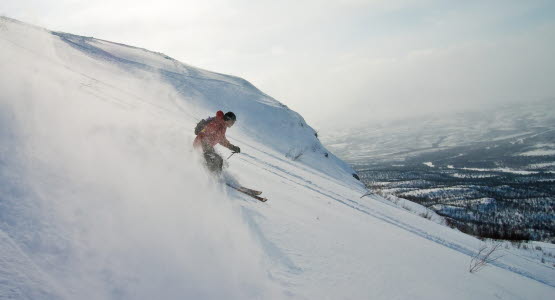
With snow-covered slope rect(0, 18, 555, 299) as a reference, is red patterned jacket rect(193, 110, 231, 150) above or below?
above

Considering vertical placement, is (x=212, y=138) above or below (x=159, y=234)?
above

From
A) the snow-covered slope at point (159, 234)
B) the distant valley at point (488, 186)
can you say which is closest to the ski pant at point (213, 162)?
the snow-covered slope at point (159, 234)

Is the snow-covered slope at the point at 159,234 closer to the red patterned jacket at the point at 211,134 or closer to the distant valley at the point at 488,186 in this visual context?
the red patterned jacket at the point at 211,134

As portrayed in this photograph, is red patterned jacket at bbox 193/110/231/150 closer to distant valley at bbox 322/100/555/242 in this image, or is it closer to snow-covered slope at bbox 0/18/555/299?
snow-covered slope at bbox 0/18/555/299

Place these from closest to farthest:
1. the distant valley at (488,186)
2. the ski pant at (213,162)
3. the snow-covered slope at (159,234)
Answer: the snow-covered slope at (159,234) → the ski pant at (213,162) → the distant valley at (488,186)

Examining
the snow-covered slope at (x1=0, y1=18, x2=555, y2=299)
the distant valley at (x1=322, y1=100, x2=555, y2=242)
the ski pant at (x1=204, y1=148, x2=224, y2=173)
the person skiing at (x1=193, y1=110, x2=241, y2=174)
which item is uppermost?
the distant valley at (x1=322, y1=100, x2=555, y2=242)

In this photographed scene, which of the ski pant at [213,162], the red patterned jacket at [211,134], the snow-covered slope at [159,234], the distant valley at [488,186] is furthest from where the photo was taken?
the distant valley at [488,186]

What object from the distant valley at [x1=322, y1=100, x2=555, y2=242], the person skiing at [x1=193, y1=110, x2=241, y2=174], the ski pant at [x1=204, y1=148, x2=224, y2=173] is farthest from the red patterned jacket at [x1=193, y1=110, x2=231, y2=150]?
the distant valley at [x1=322, y1=100, x2=555, y2=242]

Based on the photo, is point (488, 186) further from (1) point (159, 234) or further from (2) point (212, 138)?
(1) point (159, 234)

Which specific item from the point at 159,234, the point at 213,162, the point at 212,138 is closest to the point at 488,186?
the point at 212,138

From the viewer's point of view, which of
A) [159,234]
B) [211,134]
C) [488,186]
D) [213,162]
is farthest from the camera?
[488,186]

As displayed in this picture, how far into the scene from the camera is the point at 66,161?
3828 mm

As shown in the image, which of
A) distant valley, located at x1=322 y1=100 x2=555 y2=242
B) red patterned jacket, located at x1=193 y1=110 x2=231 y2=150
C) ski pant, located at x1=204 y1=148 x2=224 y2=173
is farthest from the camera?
distant valley, located at x1=322 y1=100 x2=555 y2=242

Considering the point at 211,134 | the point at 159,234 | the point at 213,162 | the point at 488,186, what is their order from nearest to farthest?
the point at 159,234, the point at 213,162, the point at 211,134, the point at 488,186
